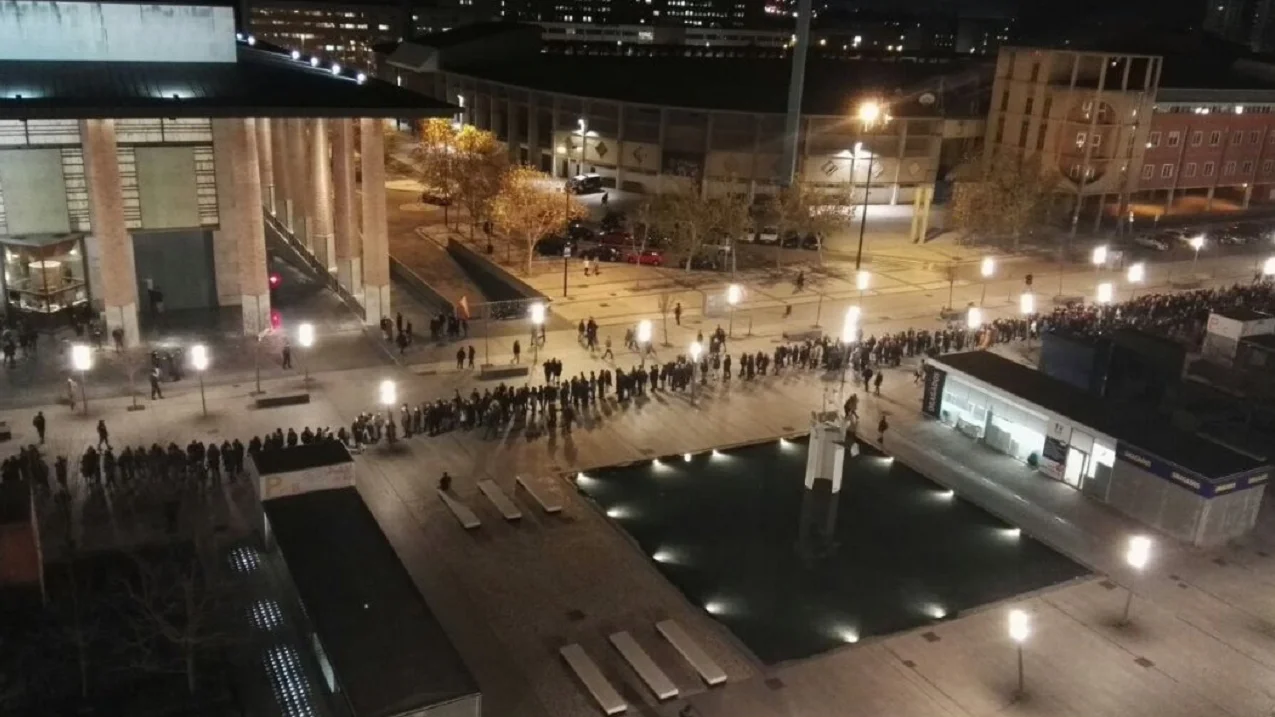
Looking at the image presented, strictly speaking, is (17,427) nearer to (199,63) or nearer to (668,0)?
(199,63)

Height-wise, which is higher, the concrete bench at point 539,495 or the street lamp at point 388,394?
the street lamp at point 388,394

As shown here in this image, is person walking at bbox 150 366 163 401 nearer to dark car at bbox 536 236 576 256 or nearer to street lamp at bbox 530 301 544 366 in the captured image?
street lamp at bbox 530 301 544 366

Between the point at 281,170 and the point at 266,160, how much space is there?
3.53m

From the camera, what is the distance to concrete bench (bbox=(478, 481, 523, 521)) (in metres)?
25.5

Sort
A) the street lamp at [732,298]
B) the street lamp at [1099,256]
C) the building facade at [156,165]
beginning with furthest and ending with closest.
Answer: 1. the street lamp at [1099,256]
2. the street lamp at [732,298]
3. the building facade at [156,165]

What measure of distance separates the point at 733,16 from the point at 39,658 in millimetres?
181054

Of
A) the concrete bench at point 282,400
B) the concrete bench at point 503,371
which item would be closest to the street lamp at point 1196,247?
the concrete bench at point 503,371

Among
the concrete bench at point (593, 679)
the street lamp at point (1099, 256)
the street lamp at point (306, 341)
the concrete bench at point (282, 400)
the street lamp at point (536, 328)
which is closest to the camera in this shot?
the concrete bench at point (593, 679)

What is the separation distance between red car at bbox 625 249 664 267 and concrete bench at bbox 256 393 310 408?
23.6m

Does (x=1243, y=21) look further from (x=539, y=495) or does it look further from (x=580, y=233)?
(x=539, y=495)

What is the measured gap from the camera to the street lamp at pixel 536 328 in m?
36.7

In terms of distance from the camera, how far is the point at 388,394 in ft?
94.8

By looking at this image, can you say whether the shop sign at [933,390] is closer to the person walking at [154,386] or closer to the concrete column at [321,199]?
the person walking at [154,386]

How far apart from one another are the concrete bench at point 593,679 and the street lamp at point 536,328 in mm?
17517
